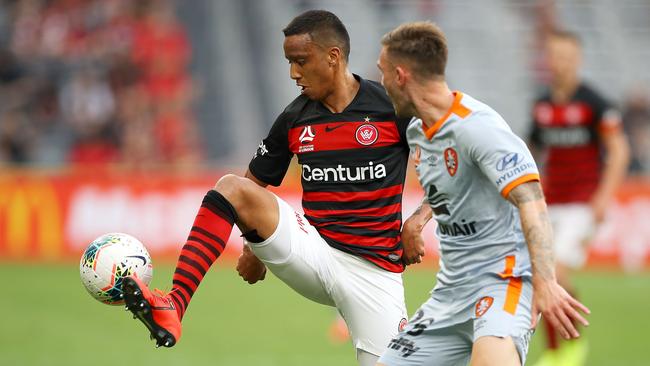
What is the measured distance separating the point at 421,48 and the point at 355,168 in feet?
3.83

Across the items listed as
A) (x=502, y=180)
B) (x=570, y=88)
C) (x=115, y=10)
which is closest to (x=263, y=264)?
(x=502, y=180)

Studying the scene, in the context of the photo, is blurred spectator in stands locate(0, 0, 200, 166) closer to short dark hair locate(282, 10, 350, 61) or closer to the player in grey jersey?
short dark hair locate(282, 10, 350, 61)

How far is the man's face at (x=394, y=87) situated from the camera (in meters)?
6.02

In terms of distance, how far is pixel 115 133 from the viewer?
19297 mm

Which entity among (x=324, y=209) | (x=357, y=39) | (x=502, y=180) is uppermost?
(x=502, y=180)

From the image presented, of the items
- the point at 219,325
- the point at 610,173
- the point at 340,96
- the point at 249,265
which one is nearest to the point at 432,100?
the point at 340,96

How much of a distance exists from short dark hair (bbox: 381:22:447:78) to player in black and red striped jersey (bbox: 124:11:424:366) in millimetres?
915

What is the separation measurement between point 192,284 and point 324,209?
1.03 m

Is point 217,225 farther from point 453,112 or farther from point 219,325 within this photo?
point 219,325

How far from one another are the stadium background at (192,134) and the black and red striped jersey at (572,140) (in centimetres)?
164

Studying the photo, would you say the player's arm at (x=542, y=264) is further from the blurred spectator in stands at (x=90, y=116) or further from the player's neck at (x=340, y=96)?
the blurred spectator in stands at (x=90, y=116)

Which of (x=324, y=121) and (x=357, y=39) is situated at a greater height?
(x=324, y=121)

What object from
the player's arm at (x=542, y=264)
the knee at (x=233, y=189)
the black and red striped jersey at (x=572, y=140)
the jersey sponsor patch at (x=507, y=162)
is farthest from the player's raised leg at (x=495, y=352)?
the black and red striped jersey at (x=572, y=140)

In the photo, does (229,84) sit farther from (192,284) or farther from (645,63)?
(192,284)
